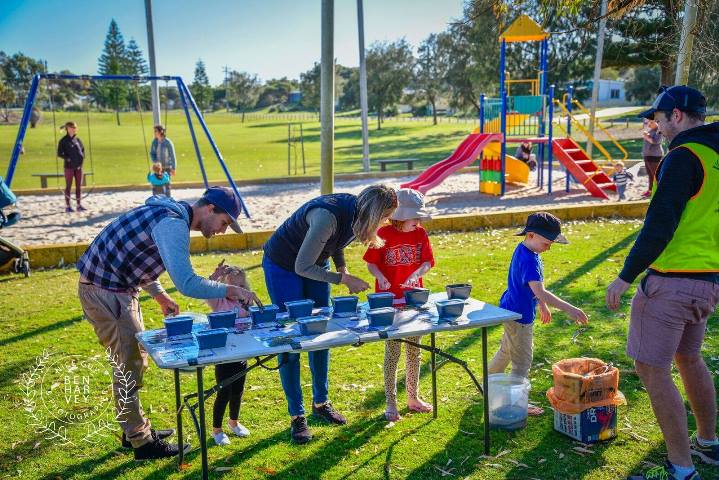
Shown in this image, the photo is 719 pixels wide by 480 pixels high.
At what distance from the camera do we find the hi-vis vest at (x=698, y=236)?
3721 mm

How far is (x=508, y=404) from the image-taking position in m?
4.91

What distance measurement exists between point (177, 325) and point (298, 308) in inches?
28.0

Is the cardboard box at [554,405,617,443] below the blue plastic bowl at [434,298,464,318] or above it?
below

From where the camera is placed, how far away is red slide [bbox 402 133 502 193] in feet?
53.1

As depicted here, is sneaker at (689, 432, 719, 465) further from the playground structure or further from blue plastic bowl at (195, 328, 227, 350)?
the playground structure

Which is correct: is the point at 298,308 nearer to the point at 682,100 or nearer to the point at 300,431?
the point at 300,431

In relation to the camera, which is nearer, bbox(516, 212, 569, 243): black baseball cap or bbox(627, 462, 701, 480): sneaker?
bbox(627, 462, 701, 480): sneaker

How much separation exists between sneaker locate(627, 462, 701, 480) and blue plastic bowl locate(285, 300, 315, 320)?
2.02m

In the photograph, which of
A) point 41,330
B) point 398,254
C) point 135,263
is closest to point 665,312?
point 398,254

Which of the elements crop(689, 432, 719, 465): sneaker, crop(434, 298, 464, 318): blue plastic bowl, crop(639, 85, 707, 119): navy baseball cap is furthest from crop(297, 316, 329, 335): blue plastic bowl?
crop(689, 432, 719, 465): sneaker

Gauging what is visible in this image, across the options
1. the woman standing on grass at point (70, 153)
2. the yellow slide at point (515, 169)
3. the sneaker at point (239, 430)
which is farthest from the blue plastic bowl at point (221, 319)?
the yellow slide at point (515, 169)

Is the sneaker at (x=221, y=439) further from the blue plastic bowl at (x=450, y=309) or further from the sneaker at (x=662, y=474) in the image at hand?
the sneaker at (x=662, y=474)

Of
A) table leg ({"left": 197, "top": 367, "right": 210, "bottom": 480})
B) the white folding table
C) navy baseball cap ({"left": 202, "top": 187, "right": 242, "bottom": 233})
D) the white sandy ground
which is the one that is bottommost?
the white sandy ground

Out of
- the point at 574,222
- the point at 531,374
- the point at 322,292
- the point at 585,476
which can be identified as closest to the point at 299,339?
the point at 322,292
